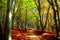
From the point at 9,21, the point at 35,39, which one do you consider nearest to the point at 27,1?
the point at 35,39

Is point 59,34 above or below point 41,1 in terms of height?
below

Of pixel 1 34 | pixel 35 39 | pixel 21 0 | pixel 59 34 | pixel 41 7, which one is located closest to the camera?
pixel 1 34

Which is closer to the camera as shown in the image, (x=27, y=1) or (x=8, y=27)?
(x=8, y=27)

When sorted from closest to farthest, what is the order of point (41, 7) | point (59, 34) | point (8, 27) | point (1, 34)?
point (8, 27) → point (1, 34) → point (59, 34) → point (41, 7)

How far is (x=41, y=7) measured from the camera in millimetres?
30656

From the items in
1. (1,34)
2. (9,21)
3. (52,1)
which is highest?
(52,1)

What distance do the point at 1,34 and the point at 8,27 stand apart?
2247 mm

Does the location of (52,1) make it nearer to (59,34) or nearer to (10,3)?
(59,34)

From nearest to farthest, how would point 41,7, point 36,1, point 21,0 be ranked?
point 21,0 → point 36,1 → point 41,7

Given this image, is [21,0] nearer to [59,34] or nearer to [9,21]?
[59,34]

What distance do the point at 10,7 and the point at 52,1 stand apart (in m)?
11.2

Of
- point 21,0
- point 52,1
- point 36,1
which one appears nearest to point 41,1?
point 36,1

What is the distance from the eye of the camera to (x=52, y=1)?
1986 cm

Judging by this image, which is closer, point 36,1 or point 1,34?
point 1,34
